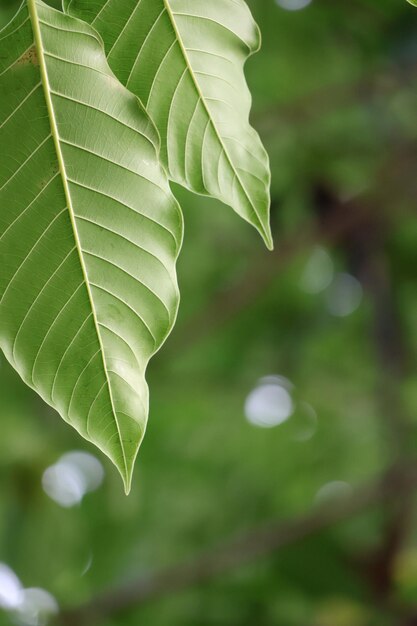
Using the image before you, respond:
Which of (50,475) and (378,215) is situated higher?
(378,215)

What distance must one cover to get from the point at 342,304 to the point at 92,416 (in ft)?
11.6

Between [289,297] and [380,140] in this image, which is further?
[289,297]

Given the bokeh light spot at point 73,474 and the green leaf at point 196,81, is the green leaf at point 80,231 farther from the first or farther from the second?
the bokeh light spot at point 73,474

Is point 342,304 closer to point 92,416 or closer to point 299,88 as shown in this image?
point 299,88

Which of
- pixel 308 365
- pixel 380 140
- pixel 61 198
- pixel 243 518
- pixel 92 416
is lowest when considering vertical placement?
pixel 243 518

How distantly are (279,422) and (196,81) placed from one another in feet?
8.80

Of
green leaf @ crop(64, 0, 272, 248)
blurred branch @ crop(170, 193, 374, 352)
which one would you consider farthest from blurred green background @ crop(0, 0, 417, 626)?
green leaf @ crop(64, 0, 272, 248)

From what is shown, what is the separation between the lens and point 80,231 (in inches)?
22.8

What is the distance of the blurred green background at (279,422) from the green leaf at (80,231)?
6.20 ft

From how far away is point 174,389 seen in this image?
311cm

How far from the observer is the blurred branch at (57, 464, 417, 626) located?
8.28 feet

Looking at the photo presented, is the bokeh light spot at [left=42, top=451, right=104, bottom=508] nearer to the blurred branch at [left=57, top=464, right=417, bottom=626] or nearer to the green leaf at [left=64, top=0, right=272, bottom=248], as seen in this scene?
the blurred branch at [left=57, top=464, right=417, bottom=626]

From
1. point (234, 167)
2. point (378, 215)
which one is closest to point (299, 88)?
point (378, 215)

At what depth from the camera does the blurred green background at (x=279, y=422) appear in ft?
8.72
